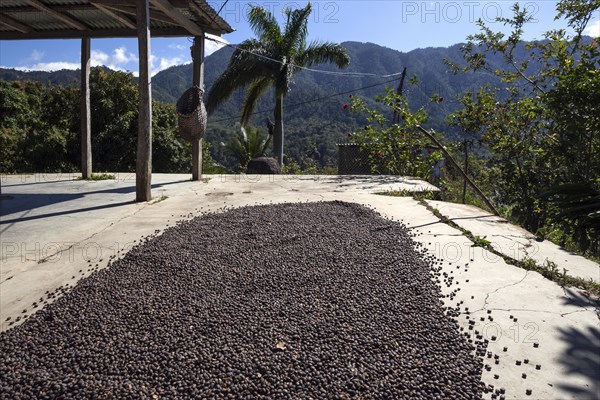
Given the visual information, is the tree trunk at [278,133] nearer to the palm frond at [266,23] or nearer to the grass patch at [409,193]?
the palm frond at [266,23]

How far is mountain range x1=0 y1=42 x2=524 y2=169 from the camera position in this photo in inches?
771

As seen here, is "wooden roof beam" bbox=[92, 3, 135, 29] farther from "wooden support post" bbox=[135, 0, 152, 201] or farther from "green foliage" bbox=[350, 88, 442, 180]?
"green foliage" bbox=[350, 88, 442, 180]

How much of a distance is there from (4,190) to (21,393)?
5303mm

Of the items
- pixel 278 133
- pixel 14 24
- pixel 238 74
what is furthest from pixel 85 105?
pixel 278 133

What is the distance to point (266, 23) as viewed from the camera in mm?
13070

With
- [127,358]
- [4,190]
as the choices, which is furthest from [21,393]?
[4,190]

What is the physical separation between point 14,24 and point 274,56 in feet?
25.3

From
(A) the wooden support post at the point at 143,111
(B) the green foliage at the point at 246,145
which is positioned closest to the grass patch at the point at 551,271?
(A) the wooden support post at the point at 143,111

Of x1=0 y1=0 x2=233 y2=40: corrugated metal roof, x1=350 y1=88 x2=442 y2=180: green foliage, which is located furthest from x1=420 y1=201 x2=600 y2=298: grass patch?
x1=0 y1=0 x2=233 y2=40: corrugated metal roof

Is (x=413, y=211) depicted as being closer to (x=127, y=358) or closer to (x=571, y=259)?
(x=571, y=259)

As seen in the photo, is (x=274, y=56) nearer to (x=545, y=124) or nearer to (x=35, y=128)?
(x=35, y=128)

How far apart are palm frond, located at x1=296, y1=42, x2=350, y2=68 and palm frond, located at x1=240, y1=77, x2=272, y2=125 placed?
1361mm

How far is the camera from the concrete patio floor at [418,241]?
1.66m

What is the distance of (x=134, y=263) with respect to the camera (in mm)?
2773
